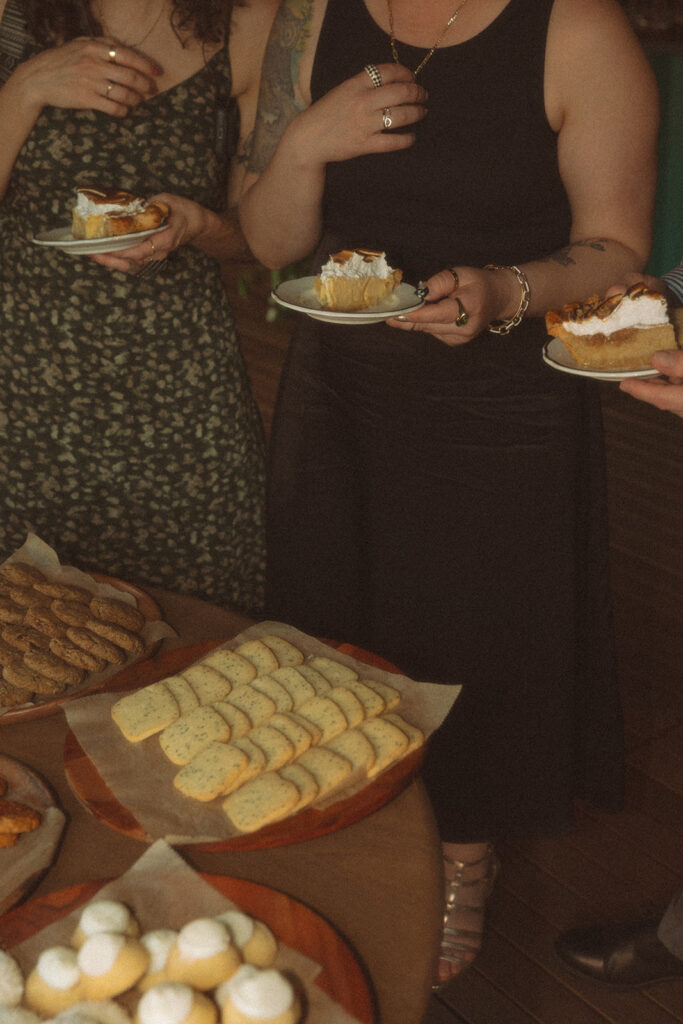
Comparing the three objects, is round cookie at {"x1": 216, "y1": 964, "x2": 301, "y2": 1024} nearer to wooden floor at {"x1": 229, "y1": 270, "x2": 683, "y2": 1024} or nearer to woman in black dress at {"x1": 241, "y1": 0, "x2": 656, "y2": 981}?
woman in black dress at {"x1": 241, "y1": 0, "x2": 656, "y2": 981}

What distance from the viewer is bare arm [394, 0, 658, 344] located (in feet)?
4.94

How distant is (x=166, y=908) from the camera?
907 mm

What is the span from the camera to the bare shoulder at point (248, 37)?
5.90ft

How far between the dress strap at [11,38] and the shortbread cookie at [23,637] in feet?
3.41

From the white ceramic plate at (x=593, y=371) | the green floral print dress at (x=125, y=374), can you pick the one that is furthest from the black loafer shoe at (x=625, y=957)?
the white ceramic plate at (x=593, y=371)

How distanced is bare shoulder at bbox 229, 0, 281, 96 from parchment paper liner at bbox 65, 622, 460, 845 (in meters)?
1.18

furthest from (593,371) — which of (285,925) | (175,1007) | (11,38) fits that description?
(11,38)

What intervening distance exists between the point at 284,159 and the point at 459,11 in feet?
1.23

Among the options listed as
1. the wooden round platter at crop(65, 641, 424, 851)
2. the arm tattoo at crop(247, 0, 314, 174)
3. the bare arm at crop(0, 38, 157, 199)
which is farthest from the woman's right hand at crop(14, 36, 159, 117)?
the wooden round platter at crop(65, 641, 424, 851)

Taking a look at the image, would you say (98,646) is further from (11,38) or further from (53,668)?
(11,38)

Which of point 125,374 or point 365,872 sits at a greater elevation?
point 125,374

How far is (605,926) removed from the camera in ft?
6.72

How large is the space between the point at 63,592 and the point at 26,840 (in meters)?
0.47

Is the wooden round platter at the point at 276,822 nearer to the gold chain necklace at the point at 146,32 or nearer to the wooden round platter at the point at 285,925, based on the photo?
the wooden round platter at the point at 285,925
